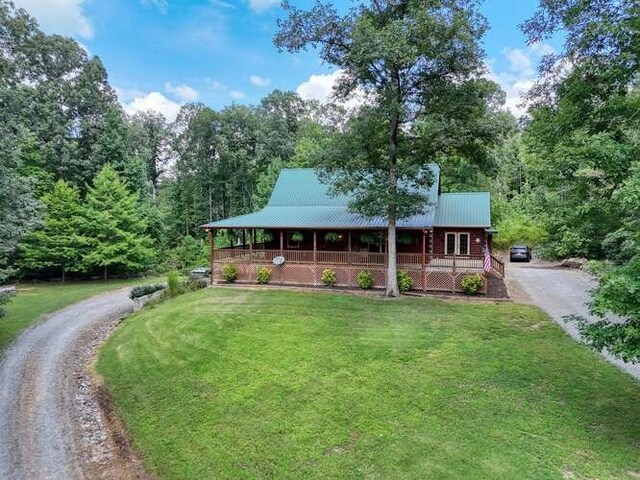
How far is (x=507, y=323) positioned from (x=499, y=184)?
1408 inches

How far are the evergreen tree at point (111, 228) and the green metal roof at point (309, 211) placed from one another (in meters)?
8.84

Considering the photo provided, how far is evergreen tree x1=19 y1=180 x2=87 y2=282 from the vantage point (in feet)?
81.0

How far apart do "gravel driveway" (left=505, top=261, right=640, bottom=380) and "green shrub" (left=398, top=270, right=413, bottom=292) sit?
4051mm

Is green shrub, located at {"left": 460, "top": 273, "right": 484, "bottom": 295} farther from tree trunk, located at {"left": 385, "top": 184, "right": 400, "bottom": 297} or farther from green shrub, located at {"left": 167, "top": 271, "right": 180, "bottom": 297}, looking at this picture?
green shrub, located at {"left": 167, "top": 271, "right": 180, "bottom": 297}

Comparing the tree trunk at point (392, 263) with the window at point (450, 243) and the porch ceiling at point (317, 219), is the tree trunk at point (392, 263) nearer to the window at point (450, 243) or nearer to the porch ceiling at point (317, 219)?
the porch ceiling at point (317, 219)

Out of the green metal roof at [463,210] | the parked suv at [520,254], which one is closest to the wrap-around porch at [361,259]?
the green metal roof at [463,210]

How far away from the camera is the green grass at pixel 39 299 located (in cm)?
1509

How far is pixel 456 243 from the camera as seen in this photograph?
21094 mm

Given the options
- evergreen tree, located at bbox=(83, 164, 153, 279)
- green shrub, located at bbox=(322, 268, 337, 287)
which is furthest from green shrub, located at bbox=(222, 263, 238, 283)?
evergreen tree, located at bbox=(83, 164, 153, 279)

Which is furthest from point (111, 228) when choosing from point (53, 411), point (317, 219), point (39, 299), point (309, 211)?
point (53, 411)

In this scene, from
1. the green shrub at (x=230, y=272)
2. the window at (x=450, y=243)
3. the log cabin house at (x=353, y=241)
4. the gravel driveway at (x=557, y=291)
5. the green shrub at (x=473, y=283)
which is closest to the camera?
the gravel driveway at (x=557, y=291)

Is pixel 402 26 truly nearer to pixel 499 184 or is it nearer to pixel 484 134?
pixel 484 134

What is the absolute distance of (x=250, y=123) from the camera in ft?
144

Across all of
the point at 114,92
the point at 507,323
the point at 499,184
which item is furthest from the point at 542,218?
the point at 114,92
